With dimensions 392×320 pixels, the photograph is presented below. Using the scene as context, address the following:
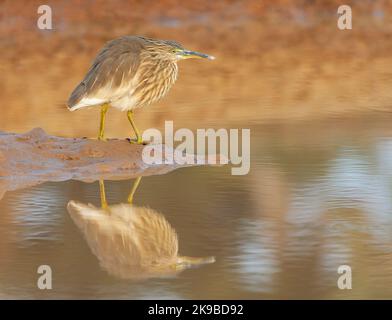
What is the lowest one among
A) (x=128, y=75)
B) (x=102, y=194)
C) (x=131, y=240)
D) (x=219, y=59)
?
(x=131, y=240)

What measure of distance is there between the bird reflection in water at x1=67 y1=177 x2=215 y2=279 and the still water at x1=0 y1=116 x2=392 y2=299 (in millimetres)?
24

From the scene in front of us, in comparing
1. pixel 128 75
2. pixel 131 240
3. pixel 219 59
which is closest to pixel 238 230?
pixel 131 240

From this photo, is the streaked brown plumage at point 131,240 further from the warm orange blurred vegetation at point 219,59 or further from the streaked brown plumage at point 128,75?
the warm orange blurred vegetation at point 219,59

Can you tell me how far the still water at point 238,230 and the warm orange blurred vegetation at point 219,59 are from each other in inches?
104

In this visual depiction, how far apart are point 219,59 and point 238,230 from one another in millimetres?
10935

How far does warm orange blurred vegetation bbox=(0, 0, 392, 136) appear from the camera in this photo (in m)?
13.5

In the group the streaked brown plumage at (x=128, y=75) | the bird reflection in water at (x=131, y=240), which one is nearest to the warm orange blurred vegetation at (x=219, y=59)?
the streaked brown plumage at (x=128, y=75)

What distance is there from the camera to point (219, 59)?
1869 centimetres

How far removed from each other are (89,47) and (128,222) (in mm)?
12510

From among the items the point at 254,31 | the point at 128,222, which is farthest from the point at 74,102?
the point at 254,31

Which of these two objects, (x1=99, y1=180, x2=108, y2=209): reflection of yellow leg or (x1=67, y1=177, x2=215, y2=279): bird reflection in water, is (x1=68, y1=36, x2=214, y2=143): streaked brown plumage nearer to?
(x1=99, y1=180, x2=108, y2=209): reflection of yellow leg

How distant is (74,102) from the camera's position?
1044cm

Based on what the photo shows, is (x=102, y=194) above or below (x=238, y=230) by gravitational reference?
above

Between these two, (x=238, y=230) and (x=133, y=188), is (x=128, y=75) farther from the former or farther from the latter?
(x=238, y=230)
